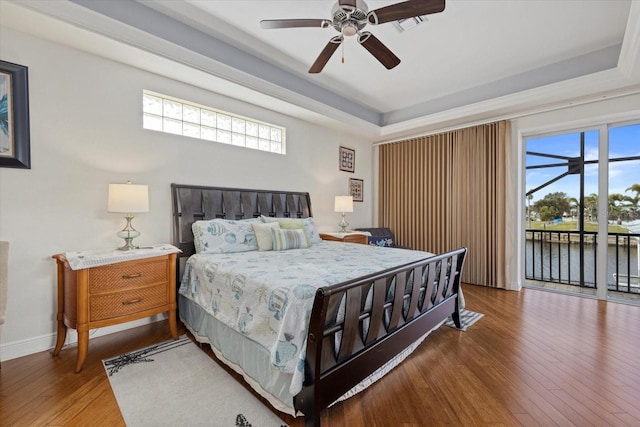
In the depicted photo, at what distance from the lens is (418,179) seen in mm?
5004

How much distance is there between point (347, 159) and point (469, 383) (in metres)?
3.88

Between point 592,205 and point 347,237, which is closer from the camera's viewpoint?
point 592,205

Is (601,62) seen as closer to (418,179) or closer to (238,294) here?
(418,179)

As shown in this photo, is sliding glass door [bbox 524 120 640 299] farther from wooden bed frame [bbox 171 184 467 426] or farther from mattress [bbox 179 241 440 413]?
mattress [bbox 179 241 440 413]

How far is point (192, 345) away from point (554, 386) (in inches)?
104

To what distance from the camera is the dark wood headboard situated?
294 centimetres

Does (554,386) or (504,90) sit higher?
(504,90)

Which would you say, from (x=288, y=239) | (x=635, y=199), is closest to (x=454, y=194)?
(x=635, y=199)

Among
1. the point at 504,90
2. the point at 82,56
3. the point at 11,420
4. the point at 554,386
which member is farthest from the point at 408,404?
the point at 504,90

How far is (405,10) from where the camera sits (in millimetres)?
1915

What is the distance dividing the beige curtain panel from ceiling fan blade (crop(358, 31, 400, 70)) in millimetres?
2539

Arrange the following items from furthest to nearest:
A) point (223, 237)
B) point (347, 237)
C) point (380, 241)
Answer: point (380, 241), point (347, 237), point (223, 237)

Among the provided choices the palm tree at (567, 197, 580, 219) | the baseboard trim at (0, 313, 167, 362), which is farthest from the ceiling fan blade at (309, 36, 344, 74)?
the palm tree at (567, 197, 580, 219)

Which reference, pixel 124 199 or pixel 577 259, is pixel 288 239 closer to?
pixel 124 199
